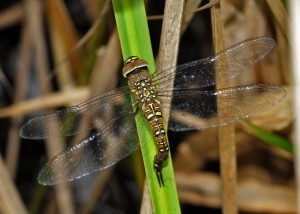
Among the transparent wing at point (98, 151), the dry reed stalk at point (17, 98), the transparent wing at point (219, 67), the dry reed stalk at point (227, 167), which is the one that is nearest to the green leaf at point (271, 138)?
the dry reed stalk at point (227, 167)

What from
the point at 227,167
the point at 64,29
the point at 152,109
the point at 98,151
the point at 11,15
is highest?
the point at 11,15

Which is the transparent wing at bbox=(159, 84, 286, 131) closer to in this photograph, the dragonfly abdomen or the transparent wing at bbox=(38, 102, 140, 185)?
the dragonfly abdomen

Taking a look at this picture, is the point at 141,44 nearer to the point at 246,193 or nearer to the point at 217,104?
the point at 217,104

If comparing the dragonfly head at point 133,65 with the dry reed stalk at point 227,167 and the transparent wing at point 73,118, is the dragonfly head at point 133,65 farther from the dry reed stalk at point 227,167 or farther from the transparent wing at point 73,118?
the dry reed stalk at point 227,167

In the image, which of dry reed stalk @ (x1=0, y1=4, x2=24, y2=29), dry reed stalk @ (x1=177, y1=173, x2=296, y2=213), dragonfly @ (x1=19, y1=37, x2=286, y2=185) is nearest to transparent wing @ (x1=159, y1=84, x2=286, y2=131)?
dragonfly @ (x1=19, y1=37, x2=286, y2=185)

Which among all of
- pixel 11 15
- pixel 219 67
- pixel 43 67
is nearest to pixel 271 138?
pixel 219 67

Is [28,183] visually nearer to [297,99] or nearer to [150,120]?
[150,120]

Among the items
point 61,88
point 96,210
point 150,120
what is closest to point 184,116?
point 150,120

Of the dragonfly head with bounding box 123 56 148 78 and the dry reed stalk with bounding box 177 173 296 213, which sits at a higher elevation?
the dragonfly head with bounding box 123 56 148 78
